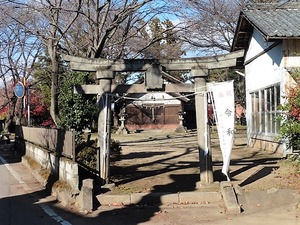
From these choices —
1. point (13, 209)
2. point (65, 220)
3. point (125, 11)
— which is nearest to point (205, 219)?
point (65, 220)

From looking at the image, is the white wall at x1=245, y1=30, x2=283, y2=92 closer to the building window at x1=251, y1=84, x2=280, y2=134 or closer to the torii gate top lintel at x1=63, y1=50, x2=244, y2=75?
the building window at x1=251, y1=84, x2=280, y2=134

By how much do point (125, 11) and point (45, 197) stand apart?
6.88 metres

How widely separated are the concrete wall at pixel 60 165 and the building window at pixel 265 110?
833 centimetres

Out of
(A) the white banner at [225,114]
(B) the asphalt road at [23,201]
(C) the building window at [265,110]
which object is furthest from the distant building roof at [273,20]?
(B) the asphalt road at [23,201]

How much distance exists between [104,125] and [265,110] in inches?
379

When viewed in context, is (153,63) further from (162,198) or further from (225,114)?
(162,198)

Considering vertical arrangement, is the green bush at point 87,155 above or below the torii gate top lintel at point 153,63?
below

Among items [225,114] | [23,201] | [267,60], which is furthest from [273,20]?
[23,201]

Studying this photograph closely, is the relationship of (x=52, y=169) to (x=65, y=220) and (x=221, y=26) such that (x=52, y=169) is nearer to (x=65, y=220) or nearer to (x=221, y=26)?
(x=65, y=220)

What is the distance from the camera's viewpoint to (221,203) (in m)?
9.05

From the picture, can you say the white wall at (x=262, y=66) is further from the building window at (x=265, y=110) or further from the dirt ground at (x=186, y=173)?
the dirt ground at (x=186, y=173)

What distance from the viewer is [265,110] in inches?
711

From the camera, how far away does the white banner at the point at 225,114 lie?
402 inches

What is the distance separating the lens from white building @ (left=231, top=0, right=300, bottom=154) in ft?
49.3
